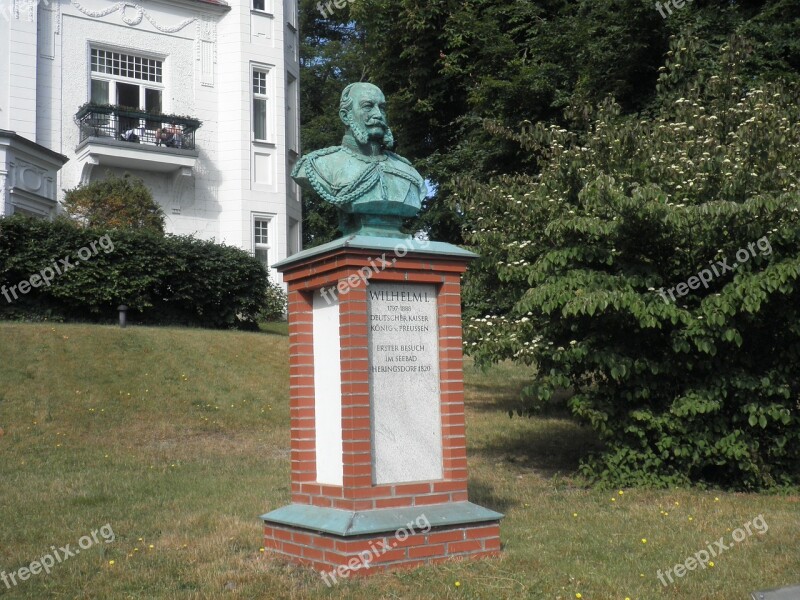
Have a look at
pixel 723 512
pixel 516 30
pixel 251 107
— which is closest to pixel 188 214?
pixel 251 107

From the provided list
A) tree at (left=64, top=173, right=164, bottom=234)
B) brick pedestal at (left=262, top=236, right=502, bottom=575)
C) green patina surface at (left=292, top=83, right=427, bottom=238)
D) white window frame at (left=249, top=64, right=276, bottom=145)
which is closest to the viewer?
brick pedestal at (left=262, top=236, right=502, bottom=575)

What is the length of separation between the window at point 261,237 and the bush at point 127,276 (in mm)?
6053

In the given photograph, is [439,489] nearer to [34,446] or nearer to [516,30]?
[34,446]

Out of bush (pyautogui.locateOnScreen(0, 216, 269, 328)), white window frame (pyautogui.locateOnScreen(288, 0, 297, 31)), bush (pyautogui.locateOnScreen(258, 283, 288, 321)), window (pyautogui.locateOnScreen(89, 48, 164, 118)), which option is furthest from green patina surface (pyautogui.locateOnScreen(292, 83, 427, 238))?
white window frame (pyautogui.locateOnScreen(288, 0, 297, 31))

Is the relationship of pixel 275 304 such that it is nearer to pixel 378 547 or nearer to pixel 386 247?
pixel 386 247

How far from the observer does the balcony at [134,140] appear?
23670 mm

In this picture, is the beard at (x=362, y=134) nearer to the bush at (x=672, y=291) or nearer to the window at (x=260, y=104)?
the bush at (x=672, y=291)

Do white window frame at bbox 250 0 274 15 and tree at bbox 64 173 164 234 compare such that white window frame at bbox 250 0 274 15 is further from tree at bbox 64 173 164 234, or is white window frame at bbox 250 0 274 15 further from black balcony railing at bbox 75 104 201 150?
tree at bbox 64 173 164 234

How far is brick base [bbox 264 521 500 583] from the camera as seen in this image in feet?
20.7

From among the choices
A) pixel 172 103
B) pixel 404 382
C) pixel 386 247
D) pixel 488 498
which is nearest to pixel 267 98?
pixel 172 103

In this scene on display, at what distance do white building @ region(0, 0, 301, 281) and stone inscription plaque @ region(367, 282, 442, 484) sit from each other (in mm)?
16999

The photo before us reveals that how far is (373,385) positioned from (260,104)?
2149cm

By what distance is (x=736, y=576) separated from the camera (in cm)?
649

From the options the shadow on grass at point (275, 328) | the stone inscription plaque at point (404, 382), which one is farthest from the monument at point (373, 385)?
the shadow on grass at point (275, 328)
